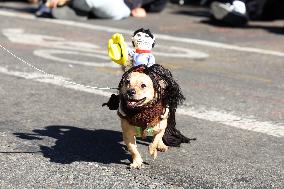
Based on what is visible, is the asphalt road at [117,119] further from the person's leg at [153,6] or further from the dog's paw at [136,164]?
the person's leg at [153,6]

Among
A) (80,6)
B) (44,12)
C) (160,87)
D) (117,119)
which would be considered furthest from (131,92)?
(44,12)

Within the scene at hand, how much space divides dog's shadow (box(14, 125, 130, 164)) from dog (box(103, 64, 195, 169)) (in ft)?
1.24

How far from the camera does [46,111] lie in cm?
750

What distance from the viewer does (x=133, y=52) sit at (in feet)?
19.0

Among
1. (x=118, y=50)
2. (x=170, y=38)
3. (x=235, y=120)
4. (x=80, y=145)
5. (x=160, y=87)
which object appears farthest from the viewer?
(x=170, y=38)

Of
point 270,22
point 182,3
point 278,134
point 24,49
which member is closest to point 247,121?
point 278,134

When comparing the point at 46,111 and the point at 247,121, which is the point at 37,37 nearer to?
the point at 46,111

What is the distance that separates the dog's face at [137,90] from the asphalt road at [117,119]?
0.62 m

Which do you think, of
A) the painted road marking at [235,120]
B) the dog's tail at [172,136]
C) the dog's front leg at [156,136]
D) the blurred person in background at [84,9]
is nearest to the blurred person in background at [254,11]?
the blurred person in background at [84,9]

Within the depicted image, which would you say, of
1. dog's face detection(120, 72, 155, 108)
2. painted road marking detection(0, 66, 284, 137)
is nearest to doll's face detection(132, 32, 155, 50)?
dog's face detection(120, 72, 155, 108)

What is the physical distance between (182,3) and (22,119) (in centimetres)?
1621

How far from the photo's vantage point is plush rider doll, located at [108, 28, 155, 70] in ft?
18.5

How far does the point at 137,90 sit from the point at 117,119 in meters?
2.17

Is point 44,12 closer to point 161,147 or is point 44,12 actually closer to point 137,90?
point 161,147
